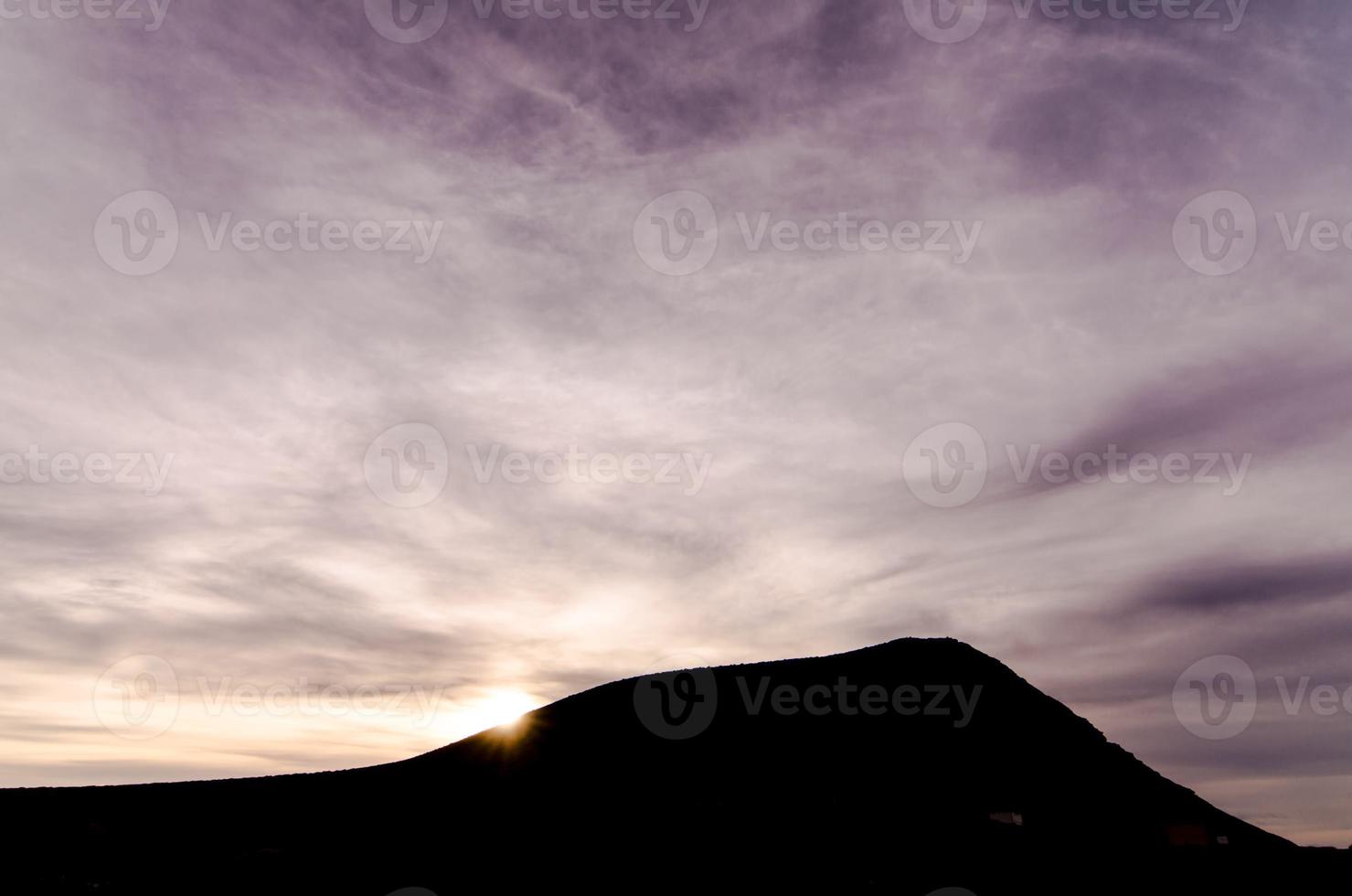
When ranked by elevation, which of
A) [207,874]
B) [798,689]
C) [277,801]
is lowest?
[207,874]

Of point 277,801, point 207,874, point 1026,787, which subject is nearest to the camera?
point 1026,787

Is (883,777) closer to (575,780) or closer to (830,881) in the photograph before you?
(830,881)

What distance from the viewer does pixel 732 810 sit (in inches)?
971

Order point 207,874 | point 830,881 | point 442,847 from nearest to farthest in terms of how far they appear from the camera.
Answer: point 830,881 → point 442,847 → point 207,874

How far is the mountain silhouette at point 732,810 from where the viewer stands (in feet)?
72.9

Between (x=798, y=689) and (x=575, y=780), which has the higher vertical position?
(x=798, y=689)

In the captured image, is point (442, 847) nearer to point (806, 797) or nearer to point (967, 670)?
point (806, 797)

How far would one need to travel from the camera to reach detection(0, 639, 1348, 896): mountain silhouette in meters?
22.2

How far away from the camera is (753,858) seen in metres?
22.9

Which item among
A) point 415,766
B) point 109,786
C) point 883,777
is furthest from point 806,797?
point 109,786

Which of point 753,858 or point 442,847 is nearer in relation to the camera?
point 753,858

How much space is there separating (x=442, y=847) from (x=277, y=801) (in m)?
10.7

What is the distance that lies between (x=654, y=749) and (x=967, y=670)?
981cm

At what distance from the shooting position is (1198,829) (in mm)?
22953
